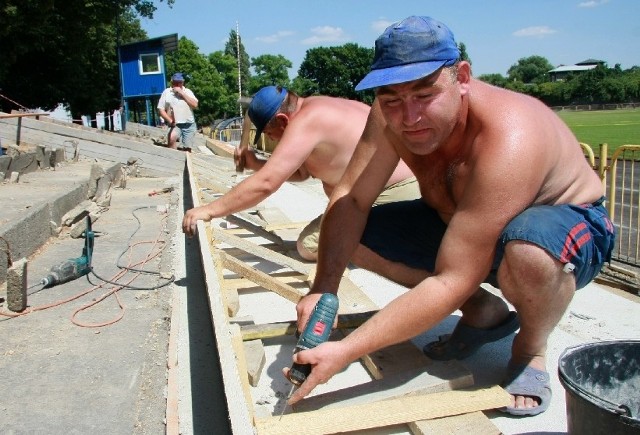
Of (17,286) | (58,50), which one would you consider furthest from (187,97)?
(58,50)

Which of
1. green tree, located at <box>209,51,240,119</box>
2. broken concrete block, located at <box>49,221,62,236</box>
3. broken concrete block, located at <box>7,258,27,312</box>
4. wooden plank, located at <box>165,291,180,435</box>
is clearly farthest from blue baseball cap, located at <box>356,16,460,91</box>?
green tree, located at <box>209,51,240,119</box>

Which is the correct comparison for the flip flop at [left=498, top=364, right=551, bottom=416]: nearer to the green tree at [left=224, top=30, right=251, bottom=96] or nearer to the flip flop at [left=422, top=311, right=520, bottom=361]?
the flip flop at [left=422, top=311, right=520, bottom=361]

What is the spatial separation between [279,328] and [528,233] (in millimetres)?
1505

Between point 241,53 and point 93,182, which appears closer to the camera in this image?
point 93,182

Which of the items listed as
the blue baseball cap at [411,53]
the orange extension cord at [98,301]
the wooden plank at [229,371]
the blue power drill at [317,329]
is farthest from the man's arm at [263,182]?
the blue baseball cap at [411,53]

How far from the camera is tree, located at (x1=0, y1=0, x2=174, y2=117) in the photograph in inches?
840

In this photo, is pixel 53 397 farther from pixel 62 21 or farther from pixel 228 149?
pixel 62 21

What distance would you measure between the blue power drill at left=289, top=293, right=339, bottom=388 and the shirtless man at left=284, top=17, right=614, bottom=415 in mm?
57

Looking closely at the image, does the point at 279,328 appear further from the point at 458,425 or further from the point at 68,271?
the point at 68,271

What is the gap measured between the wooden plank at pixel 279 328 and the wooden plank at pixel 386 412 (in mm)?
786

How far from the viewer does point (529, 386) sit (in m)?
2.28

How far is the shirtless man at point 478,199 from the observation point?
1.91 metres

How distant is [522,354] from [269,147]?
13481 millimetres

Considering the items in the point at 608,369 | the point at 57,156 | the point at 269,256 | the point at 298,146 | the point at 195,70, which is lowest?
the point at 269,256
